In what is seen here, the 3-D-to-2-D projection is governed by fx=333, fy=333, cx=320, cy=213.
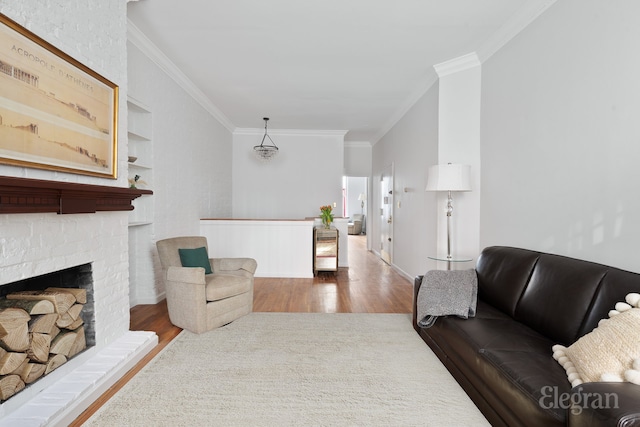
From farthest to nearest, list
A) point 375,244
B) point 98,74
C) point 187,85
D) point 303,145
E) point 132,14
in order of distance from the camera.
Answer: point 375,244
point 303,145
point 187,85
point 132,14
point 98,74

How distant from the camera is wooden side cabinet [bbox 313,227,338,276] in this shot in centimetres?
562

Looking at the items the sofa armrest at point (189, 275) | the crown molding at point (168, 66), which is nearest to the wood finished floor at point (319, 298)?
the sofa armrest at point (189, 275)

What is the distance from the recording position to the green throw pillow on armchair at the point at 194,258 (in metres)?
3.44

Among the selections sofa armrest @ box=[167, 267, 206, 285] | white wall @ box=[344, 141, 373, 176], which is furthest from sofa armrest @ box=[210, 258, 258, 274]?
white wall @ box=[344, 141, 373, 176]

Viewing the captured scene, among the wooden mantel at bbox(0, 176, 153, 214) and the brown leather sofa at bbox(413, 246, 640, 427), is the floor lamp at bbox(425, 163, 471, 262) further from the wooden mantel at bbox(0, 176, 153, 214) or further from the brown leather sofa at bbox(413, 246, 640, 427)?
the wooden mantel at bbox(0, 176, 153, 214)

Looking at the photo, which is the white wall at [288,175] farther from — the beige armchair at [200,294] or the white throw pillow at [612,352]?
the white throw pillow at [612,352]

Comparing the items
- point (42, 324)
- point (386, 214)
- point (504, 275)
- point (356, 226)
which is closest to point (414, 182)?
point (386, 214)

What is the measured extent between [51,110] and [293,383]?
2239 millimetres

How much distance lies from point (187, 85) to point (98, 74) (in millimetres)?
2414

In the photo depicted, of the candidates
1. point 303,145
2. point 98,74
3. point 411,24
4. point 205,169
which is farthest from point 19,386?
point 303,145

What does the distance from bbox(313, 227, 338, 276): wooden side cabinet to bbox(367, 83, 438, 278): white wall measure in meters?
1.19

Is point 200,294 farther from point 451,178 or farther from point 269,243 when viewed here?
point 451,178

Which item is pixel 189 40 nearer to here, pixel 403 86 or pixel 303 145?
pixel 403 86

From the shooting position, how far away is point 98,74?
7.68 feet
